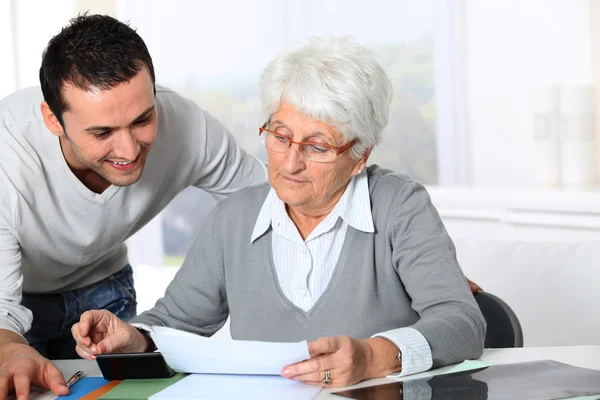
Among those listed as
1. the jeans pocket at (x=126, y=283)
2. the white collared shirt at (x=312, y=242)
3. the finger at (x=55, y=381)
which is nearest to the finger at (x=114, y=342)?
the finger at (x=55, y=381)

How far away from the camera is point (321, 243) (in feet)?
6.33

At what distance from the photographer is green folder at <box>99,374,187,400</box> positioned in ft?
4.82

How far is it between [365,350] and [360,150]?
56 centimetres

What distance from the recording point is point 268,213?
6.52ft

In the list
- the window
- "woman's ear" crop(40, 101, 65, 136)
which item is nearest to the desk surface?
"woman's ear" crop(40, 101, 65, 136)

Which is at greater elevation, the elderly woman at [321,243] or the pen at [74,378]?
the elderly woman at [321,243]

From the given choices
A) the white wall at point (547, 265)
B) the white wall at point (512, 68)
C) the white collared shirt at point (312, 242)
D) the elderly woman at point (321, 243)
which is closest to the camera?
the elderly woman at point (321, 243)

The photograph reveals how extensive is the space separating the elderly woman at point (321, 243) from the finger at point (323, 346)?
23 centimetres

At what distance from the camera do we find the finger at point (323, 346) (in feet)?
4.75

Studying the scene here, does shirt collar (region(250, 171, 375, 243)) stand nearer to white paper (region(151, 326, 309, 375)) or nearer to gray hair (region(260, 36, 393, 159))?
gray hair (region(260, 36, 393, 159))

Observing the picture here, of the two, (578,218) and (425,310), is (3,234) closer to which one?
(425,310)

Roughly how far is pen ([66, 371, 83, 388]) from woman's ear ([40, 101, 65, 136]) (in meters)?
0.71

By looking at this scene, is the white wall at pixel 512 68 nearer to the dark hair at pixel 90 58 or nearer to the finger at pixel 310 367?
the dark hair at pixel 90 58

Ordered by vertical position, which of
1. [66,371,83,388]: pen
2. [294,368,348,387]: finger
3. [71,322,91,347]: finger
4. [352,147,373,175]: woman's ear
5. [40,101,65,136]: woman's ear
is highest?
[40,101,65,136]: woman's ear
